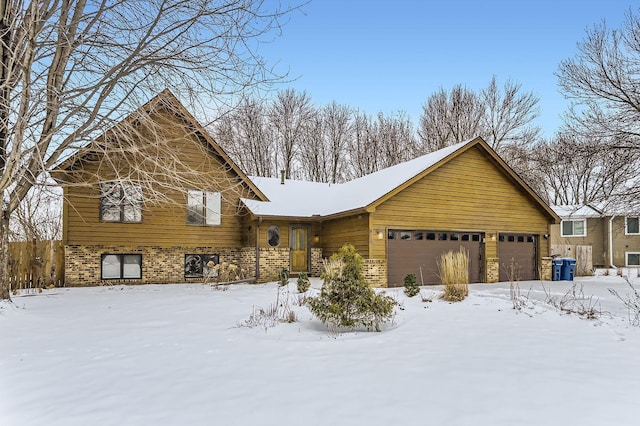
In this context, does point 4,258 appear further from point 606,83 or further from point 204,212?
point 606,83

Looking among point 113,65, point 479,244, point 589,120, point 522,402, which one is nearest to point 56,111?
point 113,65

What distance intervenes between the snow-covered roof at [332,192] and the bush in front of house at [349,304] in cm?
711

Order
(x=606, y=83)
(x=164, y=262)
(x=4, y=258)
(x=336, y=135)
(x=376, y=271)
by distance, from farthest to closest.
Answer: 1. (x=336, y=135)
2. (x=164, y=262)
3. (x=606, y=83)
4. (x=376, y=271)
5. (x=4, y=258)

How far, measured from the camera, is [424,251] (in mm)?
16266

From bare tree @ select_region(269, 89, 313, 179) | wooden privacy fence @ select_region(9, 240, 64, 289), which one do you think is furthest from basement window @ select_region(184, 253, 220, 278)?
bare tree @ select_region(269, 89, 313, 179)

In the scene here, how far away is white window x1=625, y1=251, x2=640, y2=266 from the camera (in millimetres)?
27017

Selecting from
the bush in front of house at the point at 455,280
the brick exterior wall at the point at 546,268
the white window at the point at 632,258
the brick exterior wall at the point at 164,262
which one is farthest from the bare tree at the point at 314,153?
the bush in front of house at the point at 455,280

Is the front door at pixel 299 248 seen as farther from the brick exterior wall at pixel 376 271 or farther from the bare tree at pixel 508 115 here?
the bare tree at pixel 508 115

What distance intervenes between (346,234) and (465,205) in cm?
489

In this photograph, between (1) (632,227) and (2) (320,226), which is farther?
(1) (632,227)

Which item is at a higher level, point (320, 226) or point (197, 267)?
point (320, 226)

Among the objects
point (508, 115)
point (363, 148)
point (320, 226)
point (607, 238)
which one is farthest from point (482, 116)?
point (320, 226)

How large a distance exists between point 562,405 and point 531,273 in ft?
52.8

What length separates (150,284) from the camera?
52.3 ft
